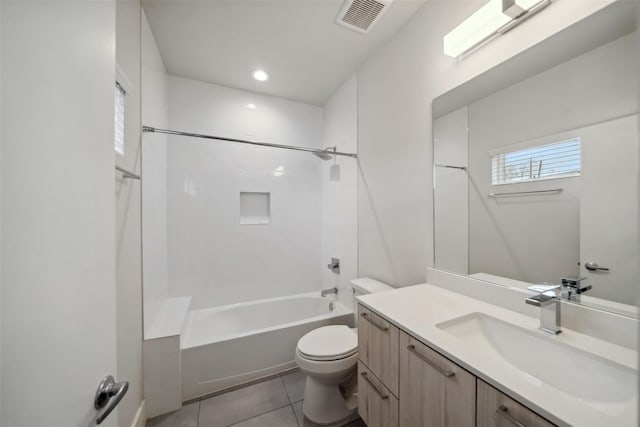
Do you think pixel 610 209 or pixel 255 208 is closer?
pixel 610 209

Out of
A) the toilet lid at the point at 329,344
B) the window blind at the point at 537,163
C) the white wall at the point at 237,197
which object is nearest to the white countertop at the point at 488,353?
the toilet lid at the point at 329,344

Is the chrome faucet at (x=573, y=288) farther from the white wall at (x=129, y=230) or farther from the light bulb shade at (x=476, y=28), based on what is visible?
the white wall at (x=129, y=230)

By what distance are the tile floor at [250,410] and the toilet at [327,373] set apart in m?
0.08

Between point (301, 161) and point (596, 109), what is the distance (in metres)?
2.39

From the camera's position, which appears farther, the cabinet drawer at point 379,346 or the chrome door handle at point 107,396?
the cabinet drawer at point 379,346

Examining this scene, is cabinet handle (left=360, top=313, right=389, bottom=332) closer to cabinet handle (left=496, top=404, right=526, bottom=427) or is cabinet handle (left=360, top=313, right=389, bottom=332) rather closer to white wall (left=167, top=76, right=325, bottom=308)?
cabinet handle (left=496, top=404, right=526, bottom=427)

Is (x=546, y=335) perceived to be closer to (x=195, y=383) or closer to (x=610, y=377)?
(x=610, y=377)

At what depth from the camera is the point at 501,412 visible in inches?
24.3

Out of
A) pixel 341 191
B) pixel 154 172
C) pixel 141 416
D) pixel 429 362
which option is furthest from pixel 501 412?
pixel 154 172

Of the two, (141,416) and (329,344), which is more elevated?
(329,344)

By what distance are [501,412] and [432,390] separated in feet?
0.79

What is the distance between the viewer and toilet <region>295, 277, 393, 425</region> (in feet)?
4.66

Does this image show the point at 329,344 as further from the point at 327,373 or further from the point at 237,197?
the point at 237,197

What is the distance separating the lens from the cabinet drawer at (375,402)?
1.01 m
